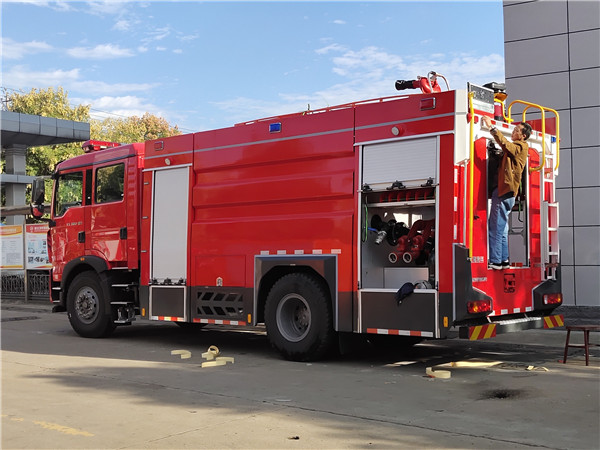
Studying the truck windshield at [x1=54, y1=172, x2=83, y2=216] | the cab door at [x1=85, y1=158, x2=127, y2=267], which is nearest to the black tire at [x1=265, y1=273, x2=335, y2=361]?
the cab door at [x1=85, y1=158, x2=127, y2=267]

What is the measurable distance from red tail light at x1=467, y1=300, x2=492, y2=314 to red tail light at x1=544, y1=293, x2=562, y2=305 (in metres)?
1.40

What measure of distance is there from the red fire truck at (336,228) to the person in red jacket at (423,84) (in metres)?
0.57

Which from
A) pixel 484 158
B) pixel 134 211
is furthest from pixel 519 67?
pixel 134 211

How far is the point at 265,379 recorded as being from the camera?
7.92m

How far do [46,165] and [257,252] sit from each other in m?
35.5

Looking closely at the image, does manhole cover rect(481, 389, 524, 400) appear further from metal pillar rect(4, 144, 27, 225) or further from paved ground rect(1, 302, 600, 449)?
metal pillar rect(4, 144, 27, 225)

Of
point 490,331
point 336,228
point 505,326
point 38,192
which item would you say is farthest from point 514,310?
point 38,192

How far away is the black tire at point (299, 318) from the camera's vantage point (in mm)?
8867

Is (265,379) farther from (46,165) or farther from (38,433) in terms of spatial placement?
(46,165)

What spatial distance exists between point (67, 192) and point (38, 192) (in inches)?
21.7

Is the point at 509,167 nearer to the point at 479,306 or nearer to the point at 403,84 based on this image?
the point at 479,306

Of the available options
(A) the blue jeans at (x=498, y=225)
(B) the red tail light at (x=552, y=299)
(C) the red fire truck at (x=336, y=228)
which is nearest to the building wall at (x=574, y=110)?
(C) the red fire truck at (x=336, y=228)

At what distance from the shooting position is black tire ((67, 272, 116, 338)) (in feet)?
38.5

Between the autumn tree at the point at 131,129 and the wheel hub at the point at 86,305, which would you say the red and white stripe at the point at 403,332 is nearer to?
the wheel hub at the point at 86,305
